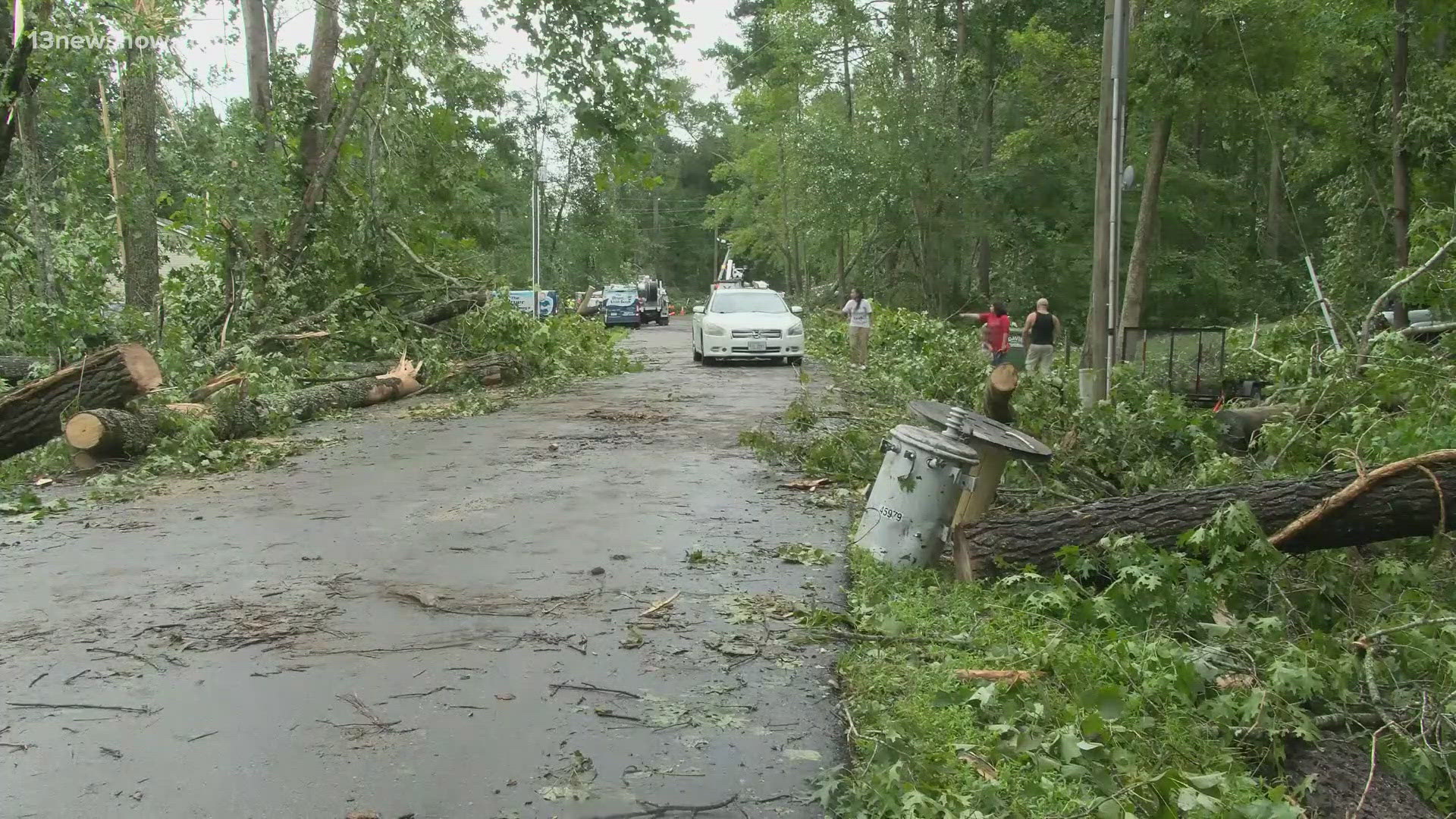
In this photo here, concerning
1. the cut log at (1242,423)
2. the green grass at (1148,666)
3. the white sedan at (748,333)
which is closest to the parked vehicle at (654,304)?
the white sedan at (748,333)

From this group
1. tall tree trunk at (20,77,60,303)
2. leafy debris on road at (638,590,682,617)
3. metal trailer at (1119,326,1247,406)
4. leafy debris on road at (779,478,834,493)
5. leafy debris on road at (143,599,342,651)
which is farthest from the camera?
metal trailer at (1119,326,1247,406)

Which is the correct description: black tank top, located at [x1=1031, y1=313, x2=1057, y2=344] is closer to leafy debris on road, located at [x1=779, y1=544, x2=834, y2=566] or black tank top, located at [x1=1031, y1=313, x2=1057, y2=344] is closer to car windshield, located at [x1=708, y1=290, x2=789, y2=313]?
car windshield, located at [x1=708, y1=290, x2=789, y2=313]

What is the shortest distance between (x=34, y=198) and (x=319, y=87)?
619 centimetres

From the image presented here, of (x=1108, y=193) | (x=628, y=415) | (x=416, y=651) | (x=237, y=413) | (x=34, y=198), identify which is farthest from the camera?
(x=628, y=415)

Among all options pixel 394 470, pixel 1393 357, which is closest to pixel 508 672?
pixel 394 470

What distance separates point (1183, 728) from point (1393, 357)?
591 cm

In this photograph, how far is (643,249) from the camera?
8250 centimetres

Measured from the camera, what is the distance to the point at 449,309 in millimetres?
17844

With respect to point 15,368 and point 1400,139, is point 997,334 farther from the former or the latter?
point 15,368

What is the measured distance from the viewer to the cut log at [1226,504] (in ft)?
17.6

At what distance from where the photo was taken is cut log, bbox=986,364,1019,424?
991 cm

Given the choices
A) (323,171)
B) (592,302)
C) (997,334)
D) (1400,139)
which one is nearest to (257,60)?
(323,171)

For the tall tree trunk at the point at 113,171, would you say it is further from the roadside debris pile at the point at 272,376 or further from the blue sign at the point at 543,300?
the blue sign at the point at 543,300

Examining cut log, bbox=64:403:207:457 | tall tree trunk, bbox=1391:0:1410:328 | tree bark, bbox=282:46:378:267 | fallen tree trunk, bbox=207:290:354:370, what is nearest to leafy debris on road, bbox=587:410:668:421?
fallen tree trunk, bbox=207:290:354:370
